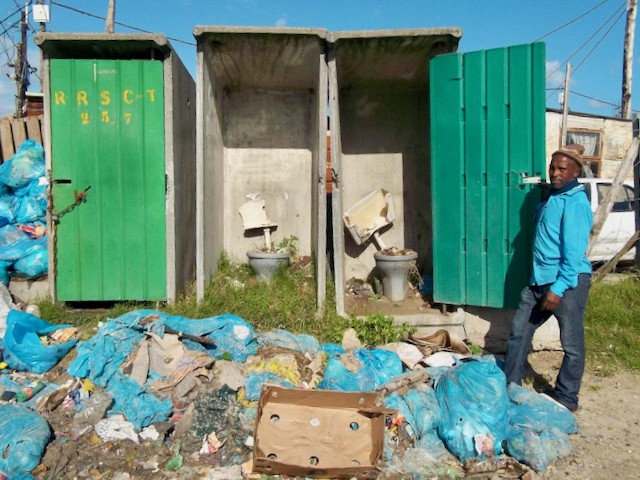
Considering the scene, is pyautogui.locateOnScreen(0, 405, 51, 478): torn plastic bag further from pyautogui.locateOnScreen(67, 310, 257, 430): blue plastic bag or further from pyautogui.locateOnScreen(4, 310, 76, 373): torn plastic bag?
pyautogui.locateOnScreen(4, 310, 76, 373): torn plastic bag

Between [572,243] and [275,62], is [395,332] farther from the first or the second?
[275,62]

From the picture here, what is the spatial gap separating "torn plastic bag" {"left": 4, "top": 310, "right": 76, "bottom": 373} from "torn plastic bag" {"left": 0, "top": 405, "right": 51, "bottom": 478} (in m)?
0.93

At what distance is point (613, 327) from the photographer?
203 inches

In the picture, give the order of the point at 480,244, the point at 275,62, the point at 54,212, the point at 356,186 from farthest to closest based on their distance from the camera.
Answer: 1. the point at 356,186
2. the point at 275,62
3. the point at 54,212
4. the point at 480,244

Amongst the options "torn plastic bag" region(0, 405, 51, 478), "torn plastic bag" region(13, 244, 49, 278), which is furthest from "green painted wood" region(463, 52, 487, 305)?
"torn plastic bag" region(13, 244, 49, 278)

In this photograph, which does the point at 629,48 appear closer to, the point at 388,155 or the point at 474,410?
the point at 388,155

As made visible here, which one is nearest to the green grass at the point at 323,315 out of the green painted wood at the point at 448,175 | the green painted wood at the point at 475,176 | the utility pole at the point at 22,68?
the green painted wood at the point at 448,175

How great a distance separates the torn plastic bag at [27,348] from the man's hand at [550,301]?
13.9 feet

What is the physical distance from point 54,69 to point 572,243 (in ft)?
17.1

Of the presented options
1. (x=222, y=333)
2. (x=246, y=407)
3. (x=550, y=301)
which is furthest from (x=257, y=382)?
(x=550, y=301)

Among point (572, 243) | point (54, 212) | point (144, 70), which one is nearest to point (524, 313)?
point (572, 243)

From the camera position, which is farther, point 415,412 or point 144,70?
point 144,70

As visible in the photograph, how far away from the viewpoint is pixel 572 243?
3.69 m

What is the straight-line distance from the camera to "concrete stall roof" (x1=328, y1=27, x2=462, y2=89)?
490cm
